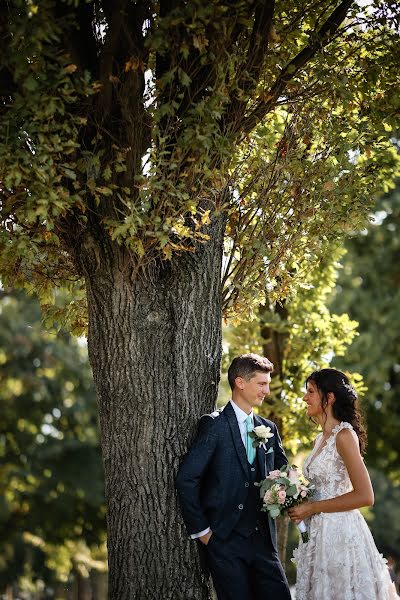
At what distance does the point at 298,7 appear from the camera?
20.0ft

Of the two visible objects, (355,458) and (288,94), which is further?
(288,94)

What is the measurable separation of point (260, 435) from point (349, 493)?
2.25 feet

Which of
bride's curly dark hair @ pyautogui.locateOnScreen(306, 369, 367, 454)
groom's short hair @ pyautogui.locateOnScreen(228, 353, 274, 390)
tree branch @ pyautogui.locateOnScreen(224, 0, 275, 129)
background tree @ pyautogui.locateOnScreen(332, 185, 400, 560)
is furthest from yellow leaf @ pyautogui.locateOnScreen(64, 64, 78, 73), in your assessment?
background tree @ pyautogui.locateOnScreen(332, 185, 400, 560)

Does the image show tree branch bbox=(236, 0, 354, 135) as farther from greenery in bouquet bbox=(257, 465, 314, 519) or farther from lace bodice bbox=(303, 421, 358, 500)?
greenery in bouquet bbox=(257, 465, 314, 519)

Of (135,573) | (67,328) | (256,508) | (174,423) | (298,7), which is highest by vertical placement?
(298,7)

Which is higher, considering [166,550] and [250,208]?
[250,208]

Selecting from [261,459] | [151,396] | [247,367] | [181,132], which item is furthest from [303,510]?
[181,132]

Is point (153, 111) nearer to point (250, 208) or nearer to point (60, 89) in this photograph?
point (60, 89)

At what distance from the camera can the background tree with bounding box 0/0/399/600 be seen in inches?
198

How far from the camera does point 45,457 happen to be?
17.4 metres

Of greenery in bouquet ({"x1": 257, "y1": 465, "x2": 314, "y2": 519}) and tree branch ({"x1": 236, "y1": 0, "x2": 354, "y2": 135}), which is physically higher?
tree branch ({"x1": 236, "y1": 0, "x2": 354, "y2": 135})

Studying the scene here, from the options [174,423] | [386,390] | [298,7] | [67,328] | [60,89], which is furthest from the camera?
[386,390]

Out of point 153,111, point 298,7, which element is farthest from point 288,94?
point 153,111

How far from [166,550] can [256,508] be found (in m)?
0.65
